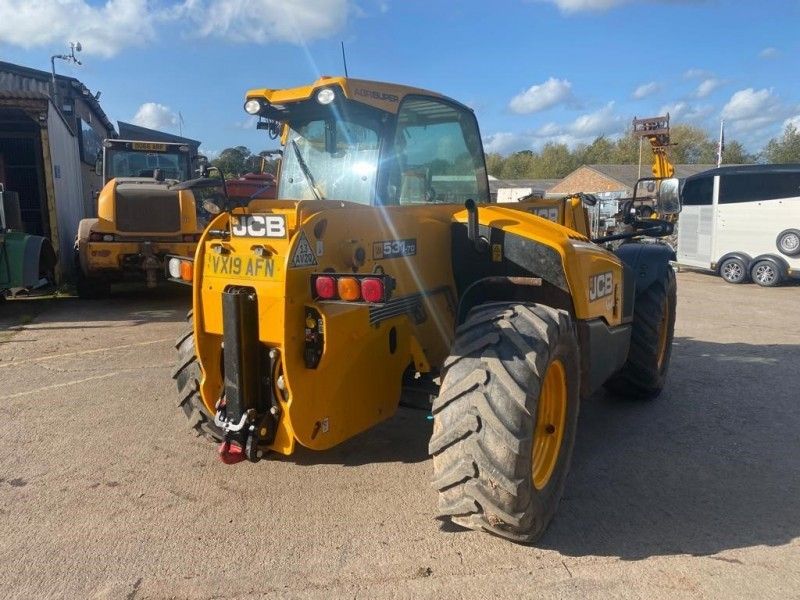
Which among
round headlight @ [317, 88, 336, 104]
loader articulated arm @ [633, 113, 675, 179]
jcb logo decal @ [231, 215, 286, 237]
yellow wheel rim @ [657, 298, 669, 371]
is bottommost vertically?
yellow wheel rim @ [657, 298, 669, 371]

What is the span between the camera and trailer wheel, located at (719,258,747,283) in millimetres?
15594

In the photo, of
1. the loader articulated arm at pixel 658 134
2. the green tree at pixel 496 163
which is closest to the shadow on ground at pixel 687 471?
the loader articulated arm at pixel 658 134

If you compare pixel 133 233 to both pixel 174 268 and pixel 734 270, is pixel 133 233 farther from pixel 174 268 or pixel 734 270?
pixel 734 270

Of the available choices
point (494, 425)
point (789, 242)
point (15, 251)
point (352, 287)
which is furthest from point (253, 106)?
point (789, 242)

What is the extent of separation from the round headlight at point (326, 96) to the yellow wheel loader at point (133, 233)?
7.75 meters

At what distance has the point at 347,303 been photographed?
3.11 meters

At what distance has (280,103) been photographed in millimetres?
4145

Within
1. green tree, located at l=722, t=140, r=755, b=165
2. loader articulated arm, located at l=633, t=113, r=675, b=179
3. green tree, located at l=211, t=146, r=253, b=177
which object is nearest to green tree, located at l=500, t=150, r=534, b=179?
green tree, located at l=722, t=140, r=755, b=165

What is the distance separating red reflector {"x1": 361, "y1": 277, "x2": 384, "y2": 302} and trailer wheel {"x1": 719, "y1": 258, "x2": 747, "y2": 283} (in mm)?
15012

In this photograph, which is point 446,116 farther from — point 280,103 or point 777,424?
point 777,424

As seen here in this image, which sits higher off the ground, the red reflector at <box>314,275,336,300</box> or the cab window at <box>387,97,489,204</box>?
the cab window at <box>387,97,489,204</box>

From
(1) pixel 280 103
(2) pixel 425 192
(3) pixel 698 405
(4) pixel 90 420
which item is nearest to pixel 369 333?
(2) pixel 425 192

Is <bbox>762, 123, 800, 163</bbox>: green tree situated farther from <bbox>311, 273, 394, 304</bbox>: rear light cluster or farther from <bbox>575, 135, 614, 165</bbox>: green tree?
<bbox>311, 273, 394, 304</bbox>: rear light cluster

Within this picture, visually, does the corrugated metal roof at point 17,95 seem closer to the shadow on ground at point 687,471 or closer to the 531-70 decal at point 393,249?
the 531-70 decal at point 393,249
